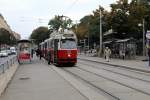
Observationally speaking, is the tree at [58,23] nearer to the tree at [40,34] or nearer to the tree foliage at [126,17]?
the tree at [40,34]

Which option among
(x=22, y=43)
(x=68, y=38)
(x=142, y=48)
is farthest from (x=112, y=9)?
(x=68, y=38)

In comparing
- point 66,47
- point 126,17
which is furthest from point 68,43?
point 126,17

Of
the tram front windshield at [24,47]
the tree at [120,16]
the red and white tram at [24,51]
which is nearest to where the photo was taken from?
the red and white tram at [24,51]

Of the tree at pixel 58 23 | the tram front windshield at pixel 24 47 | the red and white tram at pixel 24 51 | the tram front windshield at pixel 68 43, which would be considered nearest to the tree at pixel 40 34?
the tree at pixel 58 23

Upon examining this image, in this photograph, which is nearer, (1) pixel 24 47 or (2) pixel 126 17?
(1) pixel 24 47

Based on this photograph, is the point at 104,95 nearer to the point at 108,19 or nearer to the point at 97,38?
the point at 108,19

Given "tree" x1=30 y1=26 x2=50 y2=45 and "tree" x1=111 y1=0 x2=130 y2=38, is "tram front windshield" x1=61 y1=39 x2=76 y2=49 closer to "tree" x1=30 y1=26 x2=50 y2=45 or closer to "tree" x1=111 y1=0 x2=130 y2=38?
"tree" x1=111 y1=0 x2=130 y2=38

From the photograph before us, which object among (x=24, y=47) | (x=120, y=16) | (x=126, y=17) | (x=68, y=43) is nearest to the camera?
(x=68, y=43)

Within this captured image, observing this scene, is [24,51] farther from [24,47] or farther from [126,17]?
[126,17]

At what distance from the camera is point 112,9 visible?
61.3m

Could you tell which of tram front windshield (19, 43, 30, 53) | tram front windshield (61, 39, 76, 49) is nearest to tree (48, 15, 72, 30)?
tram front windshield (19, 43, 30, 53)

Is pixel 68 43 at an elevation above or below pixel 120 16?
below

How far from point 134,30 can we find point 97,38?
92.8 ft

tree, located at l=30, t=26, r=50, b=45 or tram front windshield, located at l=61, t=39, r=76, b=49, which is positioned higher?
tree, located at l=30, t=26, r=50, b=45
